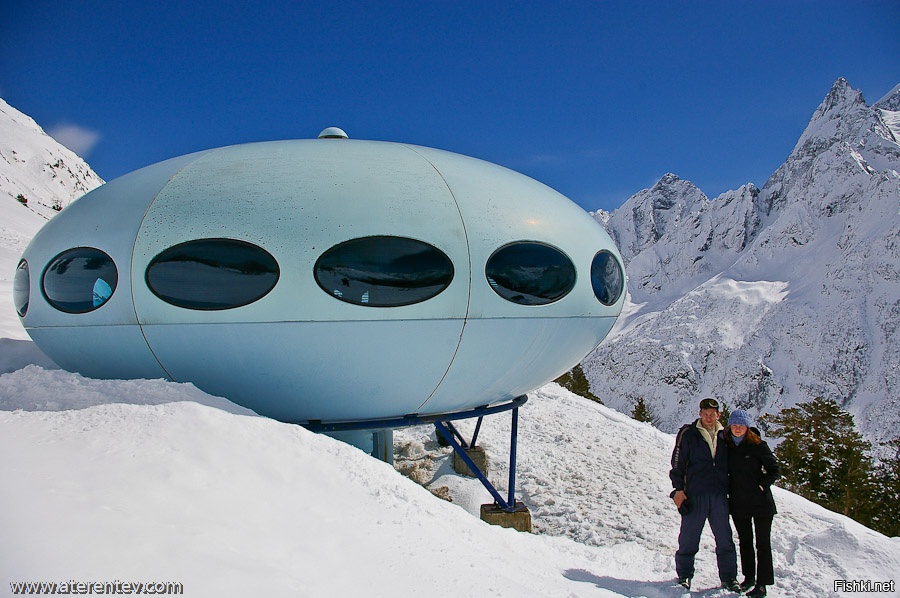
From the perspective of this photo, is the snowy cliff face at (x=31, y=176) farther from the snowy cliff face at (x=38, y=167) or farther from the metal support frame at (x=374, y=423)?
the metal support frame at (x=374, y=423)

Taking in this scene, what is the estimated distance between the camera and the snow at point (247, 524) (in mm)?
2463

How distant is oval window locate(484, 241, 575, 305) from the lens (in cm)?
537

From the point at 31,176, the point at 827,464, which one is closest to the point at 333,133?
the point at 827,464

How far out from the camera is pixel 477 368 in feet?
18.4

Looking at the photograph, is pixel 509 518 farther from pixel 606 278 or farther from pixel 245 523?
pixel 245 523

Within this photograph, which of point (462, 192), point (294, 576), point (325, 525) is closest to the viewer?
point (294, 576)

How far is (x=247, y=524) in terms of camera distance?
3.09 meters

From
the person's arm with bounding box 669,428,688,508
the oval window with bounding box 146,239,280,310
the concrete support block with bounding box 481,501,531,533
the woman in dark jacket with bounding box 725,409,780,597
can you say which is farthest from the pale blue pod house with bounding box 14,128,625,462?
the concrete support block with bounding box 481,501,531,533

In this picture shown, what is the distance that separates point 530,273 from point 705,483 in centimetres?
235

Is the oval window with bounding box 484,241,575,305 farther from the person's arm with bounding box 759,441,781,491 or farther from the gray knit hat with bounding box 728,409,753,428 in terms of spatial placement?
the person's arm with bounding box 759,441,781,491

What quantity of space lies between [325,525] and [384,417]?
2.35 m

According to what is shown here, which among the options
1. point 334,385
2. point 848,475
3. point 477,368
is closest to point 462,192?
point 477,368

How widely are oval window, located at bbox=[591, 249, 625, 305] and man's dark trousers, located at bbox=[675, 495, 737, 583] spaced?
8.01 ft

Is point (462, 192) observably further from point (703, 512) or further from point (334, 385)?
point (703, 512)
